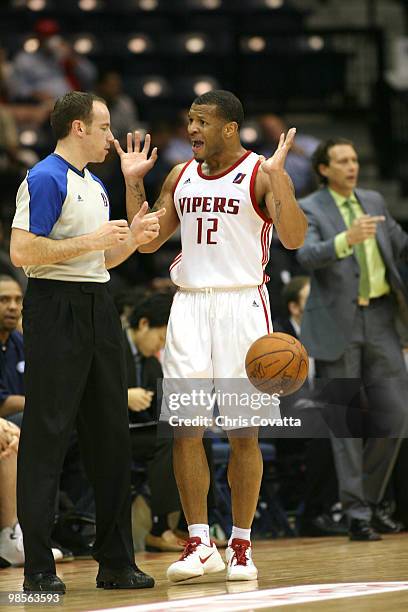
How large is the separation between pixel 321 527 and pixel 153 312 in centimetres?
181

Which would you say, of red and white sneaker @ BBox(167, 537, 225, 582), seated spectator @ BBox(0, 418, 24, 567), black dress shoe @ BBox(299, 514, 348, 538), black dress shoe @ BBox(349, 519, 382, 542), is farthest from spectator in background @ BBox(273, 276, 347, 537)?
red and white sneaker @ BBox(167, 537, 225, 582)

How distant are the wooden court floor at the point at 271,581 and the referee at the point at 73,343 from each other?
0.26 metres

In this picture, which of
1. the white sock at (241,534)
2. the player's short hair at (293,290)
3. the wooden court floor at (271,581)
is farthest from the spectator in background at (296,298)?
the white sock at (241,534)

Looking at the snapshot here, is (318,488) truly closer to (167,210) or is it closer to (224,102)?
(167,210)

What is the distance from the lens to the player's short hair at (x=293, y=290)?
938 cm

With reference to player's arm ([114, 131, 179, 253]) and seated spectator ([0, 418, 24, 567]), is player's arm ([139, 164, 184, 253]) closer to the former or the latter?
player's arm ([114, 131, 179, 253])

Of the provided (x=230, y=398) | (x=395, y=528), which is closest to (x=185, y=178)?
(x=230, y=398)

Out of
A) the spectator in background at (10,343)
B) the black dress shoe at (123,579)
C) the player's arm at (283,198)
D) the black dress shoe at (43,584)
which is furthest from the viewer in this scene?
the spectator in background at (10,343)

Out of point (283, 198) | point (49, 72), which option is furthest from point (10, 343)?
point (49, 72)

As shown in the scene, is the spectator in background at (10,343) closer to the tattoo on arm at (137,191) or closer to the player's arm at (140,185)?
the player's arm at (140,185)

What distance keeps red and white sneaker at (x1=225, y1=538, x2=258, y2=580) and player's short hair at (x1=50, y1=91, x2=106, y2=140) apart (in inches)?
79.3

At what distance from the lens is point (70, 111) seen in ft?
19.0

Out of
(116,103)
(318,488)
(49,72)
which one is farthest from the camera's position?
(49,72)

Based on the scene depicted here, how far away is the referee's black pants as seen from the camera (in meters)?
5.55
